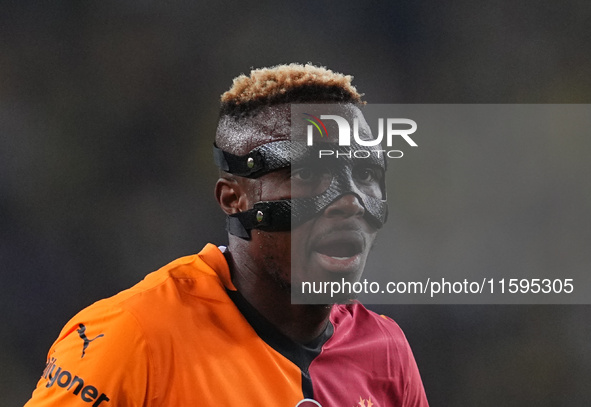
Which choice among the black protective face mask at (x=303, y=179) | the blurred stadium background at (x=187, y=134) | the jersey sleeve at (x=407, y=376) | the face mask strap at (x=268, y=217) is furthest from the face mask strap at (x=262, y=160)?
the blurred stadium background at (x=187, y=134)

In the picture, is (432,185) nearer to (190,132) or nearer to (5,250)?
(190,132)

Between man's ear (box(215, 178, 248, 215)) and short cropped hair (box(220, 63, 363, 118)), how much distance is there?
232 mm

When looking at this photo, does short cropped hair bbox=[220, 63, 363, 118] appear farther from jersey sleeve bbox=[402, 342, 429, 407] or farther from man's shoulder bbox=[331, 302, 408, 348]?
jersey sleeve bbox=[402, 342, 429, 407]

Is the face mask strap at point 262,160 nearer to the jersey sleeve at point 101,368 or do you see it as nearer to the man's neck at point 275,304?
the man's neck at point 275,304

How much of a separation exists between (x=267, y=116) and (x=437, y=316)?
271cm

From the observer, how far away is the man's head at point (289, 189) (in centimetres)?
236

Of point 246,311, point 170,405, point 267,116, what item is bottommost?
point 170,405

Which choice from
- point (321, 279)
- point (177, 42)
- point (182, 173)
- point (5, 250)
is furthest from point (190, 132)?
point (321, 279)

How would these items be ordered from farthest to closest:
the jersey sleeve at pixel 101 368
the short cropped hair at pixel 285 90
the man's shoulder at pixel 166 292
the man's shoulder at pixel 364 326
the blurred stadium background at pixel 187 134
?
the blurred stadium background at pixel 187 134, the man's shoulder at pixel 364 326, the short cropped hair at pixel 285 90, the man's shoulder at pixel 166 292, the jersey sleeve at pixel 101 368

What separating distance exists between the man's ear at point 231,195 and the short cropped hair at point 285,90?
0.76ft

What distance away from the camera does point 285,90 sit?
2.43m

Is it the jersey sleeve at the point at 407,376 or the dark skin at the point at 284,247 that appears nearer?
the dark skin at the point at 284,247

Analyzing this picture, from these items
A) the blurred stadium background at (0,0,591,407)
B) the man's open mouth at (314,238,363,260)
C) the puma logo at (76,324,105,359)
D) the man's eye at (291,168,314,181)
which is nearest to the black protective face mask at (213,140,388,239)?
the man's eye at (291,168,314,181)

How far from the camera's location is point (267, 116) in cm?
241
